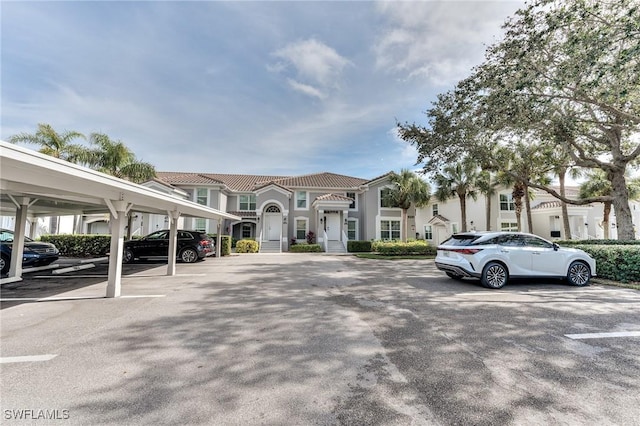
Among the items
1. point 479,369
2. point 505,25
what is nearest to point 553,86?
point 505,25

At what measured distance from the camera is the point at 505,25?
1072 cm

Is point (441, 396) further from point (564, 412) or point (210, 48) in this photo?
point (210, 48)

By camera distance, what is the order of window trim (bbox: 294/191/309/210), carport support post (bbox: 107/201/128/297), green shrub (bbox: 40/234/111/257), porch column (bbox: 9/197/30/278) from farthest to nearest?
window trim (bbox: 294/191/309/210)
green shrub (bbox: 40/234/111/257)
porch column (bbox: 9/197/30/278)
carport support post (bbox: 107/201/128/297)

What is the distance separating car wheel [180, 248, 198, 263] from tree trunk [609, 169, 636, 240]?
21.0m

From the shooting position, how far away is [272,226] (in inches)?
956

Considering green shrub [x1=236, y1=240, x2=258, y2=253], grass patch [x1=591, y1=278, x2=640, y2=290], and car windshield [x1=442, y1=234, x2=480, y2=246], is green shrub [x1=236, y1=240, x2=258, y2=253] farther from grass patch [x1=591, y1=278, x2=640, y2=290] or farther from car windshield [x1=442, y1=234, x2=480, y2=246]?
grass patch [x1=591, y1=278, x2=640, y2=290]

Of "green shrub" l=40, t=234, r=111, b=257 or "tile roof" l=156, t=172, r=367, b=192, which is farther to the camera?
"tile roof" l=156, t=172, r=367, b=192

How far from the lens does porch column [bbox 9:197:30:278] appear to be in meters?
9.33

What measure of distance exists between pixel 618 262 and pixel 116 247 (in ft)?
51.7

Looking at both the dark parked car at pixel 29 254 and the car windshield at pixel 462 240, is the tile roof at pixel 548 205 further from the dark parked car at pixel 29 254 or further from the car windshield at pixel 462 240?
the dark parked car at pixel 29 254

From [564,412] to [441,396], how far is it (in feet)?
3.51

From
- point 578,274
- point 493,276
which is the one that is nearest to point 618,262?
point 578,274

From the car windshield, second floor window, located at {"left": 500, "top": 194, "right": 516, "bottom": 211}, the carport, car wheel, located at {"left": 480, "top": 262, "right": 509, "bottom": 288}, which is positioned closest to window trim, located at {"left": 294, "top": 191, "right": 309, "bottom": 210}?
the carport

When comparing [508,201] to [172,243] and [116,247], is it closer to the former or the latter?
[172,243]
